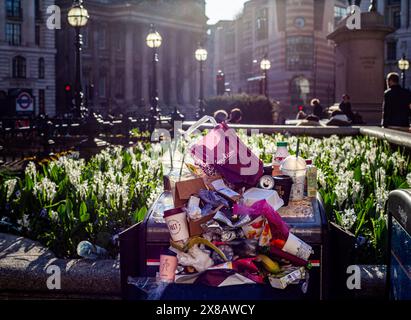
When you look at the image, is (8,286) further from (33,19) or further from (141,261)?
(33,19)

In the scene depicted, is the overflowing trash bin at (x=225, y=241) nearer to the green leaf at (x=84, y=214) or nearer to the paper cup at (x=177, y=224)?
the paper cup at (x=177, y=224)

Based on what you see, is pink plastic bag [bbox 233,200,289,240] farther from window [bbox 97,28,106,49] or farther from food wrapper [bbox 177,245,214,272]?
window [bbox 97,28,106,49]

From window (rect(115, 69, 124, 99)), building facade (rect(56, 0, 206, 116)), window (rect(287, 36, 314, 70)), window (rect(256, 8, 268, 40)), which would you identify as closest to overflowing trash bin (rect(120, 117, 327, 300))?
building facade (rect(56, 0, 206, 116))

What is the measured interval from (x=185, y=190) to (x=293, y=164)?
963mm

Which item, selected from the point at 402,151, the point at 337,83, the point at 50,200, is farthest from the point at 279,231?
the point at 337,83

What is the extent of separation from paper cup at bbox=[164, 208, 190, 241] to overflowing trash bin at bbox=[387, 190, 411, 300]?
3.76 ft

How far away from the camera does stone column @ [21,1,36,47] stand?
68.4m

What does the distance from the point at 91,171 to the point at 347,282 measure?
449cm

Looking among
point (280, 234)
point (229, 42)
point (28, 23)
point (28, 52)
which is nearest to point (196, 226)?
point (280, 234)

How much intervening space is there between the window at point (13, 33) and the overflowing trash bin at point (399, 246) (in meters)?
70.3

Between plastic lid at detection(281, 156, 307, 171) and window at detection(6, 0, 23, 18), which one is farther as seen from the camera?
window at detection(6, 0, 23, 18)

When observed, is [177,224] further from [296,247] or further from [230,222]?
[296,247]

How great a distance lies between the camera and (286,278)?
3.28 meters

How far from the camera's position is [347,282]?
158 inches
